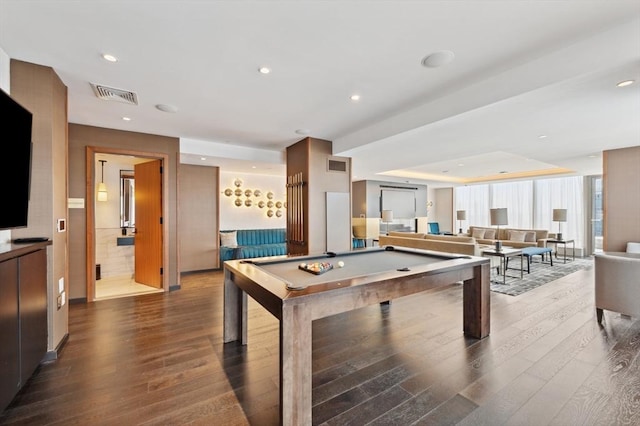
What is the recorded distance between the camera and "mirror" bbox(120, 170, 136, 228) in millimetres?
5689

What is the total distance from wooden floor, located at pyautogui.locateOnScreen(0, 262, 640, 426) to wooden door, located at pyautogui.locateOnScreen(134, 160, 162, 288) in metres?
1.28

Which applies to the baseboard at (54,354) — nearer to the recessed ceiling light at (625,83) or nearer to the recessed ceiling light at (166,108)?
the recessed ceiling light at (166,108)

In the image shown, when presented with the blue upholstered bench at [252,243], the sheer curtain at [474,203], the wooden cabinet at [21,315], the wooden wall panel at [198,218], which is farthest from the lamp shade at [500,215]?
the wooden cabinet at [21,315]

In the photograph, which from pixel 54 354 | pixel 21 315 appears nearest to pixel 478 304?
pixel 21 315

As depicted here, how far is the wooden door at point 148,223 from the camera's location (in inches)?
183

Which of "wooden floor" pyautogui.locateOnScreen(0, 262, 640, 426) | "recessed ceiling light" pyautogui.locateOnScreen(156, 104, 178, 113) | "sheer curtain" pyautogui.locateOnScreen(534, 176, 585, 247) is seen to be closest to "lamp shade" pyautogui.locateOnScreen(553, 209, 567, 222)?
"sheer curtain" pyautogui.locateOnScreen(534, 176, 585, 247)

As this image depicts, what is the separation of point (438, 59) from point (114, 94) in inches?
132

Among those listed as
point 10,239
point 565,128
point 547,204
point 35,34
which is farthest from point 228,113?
point 547,204

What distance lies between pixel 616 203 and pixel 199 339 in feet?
22.8

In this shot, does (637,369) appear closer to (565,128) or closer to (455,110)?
(455,110)

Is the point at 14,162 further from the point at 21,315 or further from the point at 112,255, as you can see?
the point at 112,255

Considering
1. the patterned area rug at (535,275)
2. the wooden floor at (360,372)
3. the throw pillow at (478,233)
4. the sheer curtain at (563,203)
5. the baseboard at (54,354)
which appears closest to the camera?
the wooden floor at (360,372)

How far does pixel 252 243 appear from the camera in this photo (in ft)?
23.5

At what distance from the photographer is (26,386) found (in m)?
2.05
